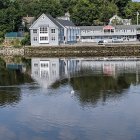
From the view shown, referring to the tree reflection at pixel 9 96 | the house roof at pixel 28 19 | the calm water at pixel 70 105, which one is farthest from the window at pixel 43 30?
the tree reflection at pixel 9 96

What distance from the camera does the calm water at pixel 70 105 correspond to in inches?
850

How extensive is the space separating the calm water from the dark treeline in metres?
40.6

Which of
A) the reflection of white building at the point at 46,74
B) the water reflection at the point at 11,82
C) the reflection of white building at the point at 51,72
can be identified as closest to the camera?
the water reflection at the point at 11,82

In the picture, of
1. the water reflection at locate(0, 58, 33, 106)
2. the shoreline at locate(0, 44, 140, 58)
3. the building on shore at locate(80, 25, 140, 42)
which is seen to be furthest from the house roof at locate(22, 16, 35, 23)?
the water reflection at locate(0, 58, 33, 106)

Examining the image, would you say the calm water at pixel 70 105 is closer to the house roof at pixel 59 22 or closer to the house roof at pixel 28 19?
the house roof at pixel 59 22

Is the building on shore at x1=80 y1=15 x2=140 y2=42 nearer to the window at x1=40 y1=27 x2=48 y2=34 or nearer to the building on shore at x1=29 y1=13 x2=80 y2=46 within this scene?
the building on shore at x1=29 y1=13 x2=80 y2=46

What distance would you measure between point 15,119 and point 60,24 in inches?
2276

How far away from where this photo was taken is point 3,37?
86.1m

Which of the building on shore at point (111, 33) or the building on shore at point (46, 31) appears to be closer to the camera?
the building on shore at point (46, 31)

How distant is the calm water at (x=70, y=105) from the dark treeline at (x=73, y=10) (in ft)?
133

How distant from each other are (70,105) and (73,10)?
71110 mm

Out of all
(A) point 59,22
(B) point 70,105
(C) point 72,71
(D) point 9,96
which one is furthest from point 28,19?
(B) point 70,105

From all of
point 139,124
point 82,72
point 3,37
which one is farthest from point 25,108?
point 3,37

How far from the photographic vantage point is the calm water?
2159cm
